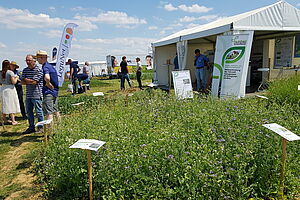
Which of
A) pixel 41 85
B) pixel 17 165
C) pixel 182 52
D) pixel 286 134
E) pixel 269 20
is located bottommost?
pixel 17 165

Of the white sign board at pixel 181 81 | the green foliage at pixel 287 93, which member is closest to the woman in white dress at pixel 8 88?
the white sign board at pixel 181 81

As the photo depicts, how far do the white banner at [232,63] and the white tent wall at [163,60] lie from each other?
6.29 m

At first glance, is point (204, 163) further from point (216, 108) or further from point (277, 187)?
point (216, 108)

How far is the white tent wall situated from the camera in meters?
13.7

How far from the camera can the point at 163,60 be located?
553 inches

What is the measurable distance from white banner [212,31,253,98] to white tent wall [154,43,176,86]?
20.6 feet

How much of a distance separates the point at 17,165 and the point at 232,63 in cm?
616

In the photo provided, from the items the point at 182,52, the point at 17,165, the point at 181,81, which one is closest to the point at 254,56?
the point at 182,52

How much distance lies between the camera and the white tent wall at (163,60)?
13.7m

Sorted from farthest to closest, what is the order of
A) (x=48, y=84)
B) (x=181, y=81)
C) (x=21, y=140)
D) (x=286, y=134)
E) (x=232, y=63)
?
1. (x=181, y=81)
2. (x=232, y=63)
3. (x=21, y=140)
4. (x=48, y=84)
5. (x=286, y=134)

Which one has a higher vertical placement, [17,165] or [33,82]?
[33,82]

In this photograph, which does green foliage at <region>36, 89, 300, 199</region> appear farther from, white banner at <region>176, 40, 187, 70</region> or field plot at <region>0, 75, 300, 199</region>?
white banner at <region>176, 40, 187, 70</region>

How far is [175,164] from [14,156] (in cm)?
348

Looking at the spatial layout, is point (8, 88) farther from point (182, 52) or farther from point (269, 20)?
point (269, 20)
